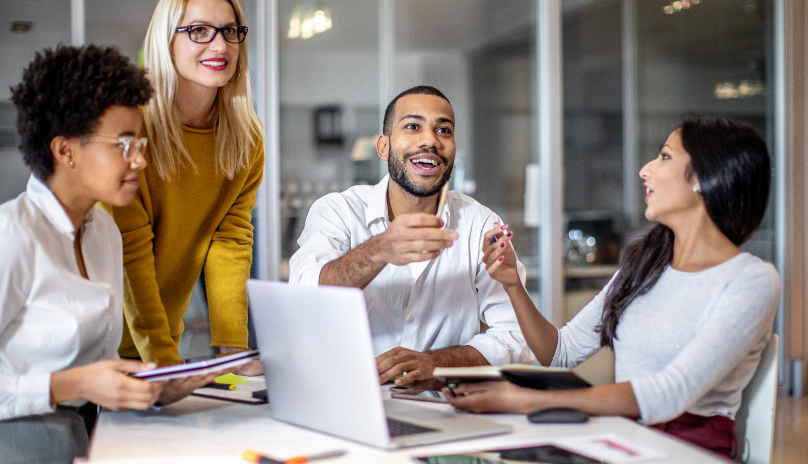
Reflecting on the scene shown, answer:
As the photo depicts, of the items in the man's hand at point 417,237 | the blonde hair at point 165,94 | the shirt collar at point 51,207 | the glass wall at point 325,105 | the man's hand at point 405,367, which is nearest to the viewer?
the shirt collar at point 51,207

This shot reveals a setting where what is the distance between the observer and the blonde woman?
6.35 feet

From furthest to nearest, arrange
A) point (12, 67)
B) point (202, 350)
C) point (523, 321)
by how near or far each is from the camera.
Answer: point (202, 350) → point (12, 67) → point (523, 321)

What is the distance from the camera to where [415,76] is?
4.22 m

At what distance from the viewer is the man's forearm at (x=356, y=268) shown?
1.77 metres

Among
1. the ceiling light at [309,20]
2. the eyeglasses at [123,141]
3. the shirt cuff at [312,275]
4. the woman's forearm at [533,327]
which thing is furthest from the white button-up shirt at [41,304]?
the ceiling light at [309,20]

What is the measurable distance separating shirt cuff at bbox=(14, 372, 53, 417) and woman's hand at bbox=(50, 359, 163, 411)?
0.04 feet

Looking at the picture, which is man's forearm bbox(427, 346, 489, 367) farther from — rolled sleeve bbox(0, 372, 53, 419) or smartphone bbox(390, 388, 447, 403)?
rolled sleeve bbox(0, 372, 53, 419)

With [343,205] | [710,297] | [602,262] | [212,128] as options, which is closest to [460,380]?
[710,297]

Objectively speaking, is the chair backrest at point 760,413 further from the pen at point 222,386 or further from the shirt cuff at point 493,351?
the pen at point 222,386

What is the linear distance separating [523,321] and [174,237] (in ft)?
3.44

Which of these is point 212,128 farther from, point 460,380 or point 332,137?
point 332,137

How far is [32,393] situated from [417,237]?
83 centimetres

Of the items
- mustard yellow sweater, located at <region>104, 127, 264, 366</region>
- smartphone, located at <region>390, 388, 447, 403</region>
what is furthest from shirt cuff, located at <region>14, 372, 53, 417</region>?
smartphone, located at <region>390, 388, 447, 403</region>

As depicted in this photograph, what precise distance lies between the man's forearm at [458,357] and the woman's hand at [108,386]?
2.70ft
